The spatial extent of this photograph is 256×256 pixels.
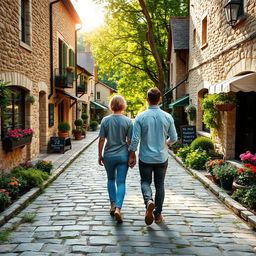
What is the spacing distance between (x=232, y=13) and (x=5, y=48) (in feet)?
19.1

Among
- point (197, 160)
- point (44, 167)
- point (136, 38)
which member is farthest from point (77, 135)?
point (197, 160)

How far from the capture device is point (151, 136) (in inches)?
185

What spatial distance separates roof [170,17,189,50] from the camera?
18203mm

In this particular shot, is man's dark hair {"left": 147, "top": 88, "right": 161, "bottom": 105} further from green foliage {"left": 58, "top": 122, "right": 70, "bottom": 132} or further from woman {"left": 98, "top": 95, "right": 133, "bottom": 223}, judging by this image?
green foliage {"left": 58, "top": 122, "right": 70, "bottom": 132}

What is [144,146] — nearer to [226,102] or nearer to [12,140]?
[12,140]

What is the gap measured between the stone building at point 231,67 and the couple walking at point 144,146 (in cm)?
307

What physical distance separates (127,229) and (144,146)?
122 centimetres

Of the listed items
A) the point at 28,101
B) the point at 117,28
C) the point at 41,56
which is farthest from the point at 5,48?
the point at 117,28

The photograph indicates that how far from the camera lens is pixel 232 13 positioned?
26.5 feet

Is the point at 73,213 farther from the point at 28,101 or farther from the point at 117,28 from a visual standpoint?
the point at 117,28

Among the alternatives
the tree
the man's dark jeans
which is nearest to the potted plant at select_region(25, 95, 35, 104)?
the man's dark jeans

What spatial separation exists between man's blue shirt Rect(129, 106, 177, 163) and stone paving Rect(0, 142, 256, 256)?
104cm

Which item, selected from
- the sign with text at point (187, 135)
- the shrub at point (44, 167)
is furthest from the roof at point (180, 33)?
the shrub at point (44, 167)

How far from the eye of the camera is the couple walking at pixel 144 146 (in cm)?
468
